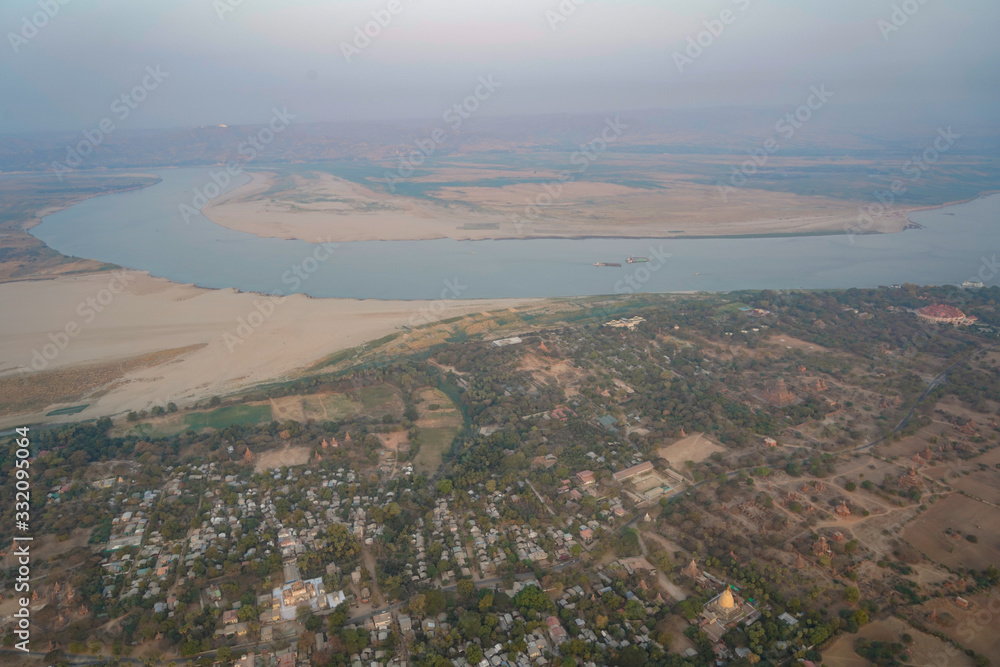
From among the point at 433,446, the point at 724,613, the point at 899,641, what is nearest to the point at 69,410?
the point at 433,446

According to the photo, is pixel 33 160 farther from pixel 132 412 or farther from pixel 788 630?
pixel 788 630

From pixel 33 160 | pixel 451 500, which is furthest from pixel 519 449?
pixel 33 160

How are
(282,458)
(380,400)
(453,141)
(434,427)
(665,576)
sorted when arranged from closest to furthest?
(665,576), (282,458), (434,427), (380,400), (453,141)

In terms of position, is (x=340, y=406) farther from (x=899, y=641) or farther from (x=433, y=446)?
(x=899, y=641)

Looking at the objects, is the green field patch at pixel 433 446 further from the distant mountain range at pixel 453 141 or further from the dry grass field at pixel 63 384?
the distant mountain range at pixel 453 141

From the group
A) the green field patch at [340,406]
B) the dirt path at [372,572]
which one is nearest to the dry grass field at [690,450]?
the dirt path at [372,572]
